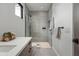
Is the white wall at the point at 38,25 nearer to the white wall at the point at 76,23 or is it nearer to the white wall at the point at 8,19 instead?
the white wall at the point at 8,19

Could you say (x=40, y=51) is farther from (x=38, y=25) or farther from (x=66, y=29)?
(x=66, y=29)

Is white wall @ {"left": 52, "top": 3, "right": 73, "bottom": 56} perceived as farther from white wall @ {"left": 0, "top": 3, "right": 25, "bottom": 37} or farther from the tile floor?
white wall @ {"left": 0, "top": 3, "right": 25, "bottom": 37}

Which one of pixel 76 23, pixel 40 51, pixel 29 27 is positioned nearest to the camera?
pixel 76 23

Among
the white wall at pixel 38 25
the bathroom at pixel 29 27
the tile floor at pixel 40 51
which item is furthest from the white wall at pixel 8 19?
the tile floor at pixel 40 51

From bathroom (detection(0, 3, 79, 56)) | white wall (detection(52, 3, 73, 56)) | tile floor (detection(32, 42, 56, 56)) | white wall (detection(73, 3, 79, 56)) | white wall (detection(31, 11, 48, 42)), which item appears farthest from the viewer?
tile floor (detection(32, 42, 56, 56))

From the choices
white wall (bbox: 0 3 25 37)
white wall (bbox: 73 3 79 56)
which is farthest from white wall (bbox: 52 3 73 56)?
white wall (bbox: 0 3 25 37)

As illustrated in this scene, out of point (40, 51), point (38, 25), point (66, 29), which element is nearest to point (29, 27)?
point (38, 25)

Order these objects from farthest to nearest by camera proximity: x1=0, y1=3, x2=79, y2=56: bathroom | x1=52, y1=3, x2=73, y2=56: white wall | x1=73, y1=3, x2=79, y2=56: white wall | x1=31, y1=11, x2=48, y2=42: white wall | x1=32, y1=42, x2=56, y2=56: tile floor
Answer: x1=32, y1=42, x2=56, y2=56: tile floor, x1=31, y1=11, x2=48, y2=42: white wall, x1=52, y1=3, x2=73, y2=56: white wall, x1=73, y1=3, x2=79, y2=56: white wall, x1=0, y1=3, x2=79, y2=56: bathroom

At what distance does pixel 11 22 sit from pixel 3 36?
34 cm

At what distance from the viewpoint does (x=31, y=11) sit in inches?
109

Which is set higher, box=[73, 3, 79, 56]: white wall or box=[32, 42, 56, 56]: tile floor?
box=[73, 3, 79, 56]: white wall

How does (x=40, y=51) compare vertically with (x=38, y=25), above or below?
below

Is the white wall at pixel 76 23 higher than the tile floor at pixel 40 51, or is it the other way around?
the white wall at pixel 76 23

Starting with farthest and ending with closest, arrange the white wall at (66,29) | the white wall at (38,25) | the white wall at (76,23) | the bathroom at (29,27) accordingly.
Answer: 1. the white wall at (38,25)
2. the white wall at (66,29)
3. the white wall at (76,23)
4. the bathroom at (29,27)
